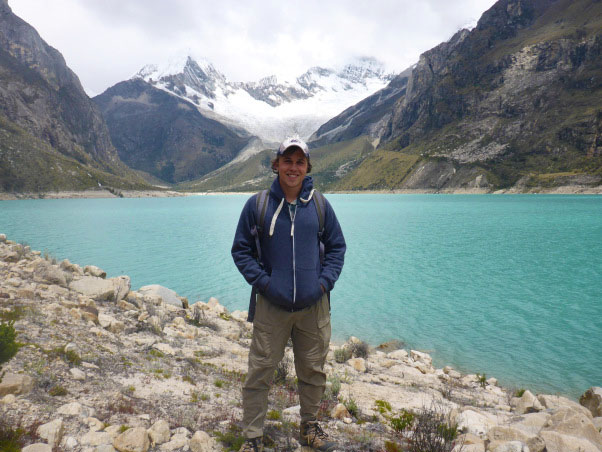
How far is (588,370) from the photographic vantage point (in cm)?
1066

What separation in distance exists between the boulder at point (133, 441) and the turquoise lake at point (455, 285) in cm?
982

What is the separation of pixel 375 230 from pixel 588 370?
35025mm

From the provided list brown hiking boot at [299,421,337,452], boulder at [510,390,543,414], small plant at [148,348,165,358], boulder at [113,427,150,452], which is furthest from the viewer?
small plant at [148,348,165,358]

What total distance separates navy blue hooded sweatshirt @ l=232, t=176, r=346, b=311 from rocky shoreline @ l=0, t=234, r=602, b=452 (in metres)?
1.87

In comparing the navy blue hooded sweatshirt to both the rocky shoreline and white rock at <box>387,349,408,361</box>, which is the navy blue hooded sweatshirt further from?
white rock at <box>387,349,408,361</box>

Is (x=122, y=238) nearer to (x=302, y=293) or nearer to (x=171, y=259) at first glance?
(x=171, y=259)

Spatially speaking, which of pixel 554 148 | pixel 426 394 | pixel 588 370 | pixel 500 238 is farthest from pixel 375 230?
pixel 554 148

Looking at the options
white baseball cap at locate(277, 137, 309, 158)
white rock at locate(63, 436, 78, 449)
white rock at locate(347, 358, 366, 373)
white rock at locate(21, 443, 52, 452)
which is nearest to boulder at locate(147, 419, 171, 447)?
white rock at locate(63, 436, 78, 449)

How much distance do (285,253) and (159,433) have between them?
2459mm

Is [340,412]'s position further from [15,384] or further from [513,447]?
[15,384]

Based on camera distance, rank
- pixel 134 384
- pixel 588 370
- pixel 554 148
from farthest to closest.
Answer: pixel 554 148, pixel 588 370, pixel 134 384

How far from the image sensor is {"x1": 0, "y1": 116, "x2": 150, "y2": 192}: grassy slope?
138225mm

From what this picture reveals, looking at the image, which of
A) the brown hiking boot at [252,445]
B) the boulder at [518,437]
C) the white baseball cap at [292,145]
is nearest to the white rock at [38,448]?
the brown hiking boot at [252,445]

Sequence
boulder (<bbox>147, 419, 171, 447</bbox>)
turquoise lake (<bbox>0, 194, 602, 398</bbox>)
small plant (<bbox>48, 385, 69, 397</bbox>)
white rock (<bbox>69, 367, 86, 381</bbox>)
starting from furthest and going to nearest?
turquoise lake (<bbox>0, 194, 602, 398</bbox>), white rock (<bbox>69, 367, 86, 381</bbox>), small plant (<bbox>48, 385, 69, 397</bbox>), boulder (<bbox>147, 419, 171, 447</bbox>)
